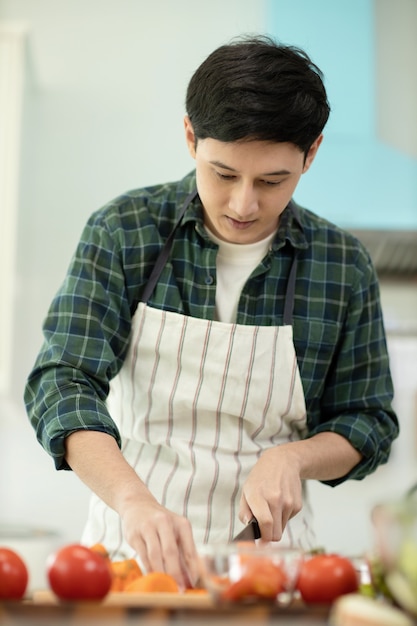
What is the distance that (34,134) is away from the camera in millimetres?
2748

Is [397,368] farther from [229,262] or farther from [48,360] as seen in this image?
[48,360]

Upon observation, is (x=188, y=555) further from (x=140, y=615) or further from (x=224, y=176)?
(x=224, y=176)

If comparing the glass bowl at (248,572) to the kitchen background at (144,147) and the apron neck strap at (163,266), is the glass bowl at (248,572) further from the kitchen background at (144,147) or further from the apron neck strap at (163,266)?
the kitchen background at (144,147)

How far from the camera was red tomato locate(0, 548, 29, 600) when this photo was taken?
76 centimetres

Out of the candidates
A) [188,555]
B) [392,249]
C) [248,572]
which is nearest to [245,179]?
[188,555]

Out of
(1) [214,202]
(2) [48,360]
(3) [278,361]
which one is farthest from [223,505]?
(1) [214,202]

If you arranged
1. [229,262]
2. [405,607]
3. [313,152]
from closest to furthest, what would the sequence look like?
[405,607] < [313,152] < [229,262]

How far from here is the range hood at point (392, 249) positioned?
2.55 meters

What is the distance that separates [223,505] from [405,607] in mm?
781

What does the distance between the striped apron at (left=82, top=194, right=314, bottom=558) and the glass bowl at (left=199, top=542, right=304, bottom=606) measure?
69cm

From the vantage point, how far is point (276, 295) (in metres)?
1.52

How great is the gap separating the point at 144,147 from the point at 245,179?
158 centimetres

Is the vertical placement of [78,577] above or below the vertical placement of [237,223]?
below

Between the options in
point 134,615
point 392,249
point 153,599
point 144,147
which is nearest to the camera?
point 134,615
